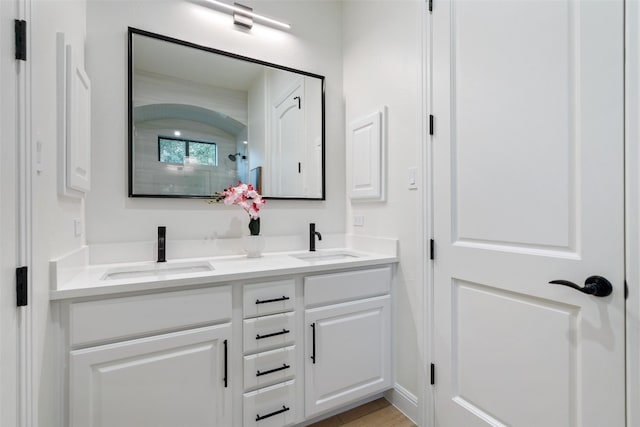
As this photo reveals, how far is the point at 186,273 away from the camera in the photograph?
4.78 ft

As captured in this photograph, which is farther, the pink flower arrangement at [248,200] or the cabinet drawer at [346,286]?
the pink flower arrangement at [248,200]

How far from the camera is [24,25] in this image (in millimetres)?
879

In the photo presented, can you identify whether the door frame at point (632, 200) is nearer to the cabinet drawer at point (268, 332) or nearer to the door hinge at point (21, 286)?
the cabinet drawer at point (268, 332)

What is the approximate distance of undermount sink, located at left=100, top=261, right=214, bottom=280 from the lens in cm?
153

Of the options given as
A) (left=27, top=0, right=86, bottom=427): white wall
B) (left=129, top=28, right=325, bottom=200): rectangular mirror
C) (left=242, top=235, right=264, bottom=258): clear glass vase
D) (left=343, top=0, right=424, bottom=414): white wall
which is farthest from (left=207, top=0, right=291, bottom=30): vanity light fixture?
(left=242, top=235, right=264, bottom=258): clear glass vase

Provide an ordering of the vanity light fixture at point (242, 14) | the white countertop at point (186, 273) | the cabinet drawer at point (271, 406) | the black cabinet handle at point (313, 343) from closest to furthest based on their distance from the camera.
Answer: the white countertop at point (186, 273), the cabinet drawer at point (271, 406), the black cabinet handle at point (313, 343), the vanity light fixture at point (242, 14)

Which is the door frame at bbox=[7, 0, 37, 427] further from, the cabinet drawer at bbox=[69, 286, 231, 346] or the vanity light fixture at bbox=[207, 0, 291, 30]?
the vanity light fixture at bbox=[207, 0, 291, 30]

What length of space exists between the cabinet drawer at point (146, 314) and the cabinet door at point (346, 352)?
0.48m

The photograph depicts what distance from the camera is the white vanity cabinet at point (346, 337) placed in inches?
63.0

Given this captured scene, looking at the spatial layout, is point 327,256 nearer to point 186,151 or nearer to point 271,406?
point 271,406

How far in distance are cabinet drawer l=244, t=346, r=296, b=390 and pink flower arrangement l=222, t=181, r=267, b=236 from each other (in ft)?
2.41

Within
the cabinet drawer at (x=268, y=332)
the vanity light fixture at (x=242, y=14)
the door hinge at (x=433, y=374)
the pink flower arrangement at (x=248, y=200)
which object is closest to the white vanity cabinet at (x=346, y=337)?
the cabinet drawer at (x=268, y=332)

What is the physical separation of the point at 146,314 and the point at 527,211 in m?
1.57

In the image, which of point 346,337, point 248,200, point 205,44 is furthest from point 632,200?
point 205,44
